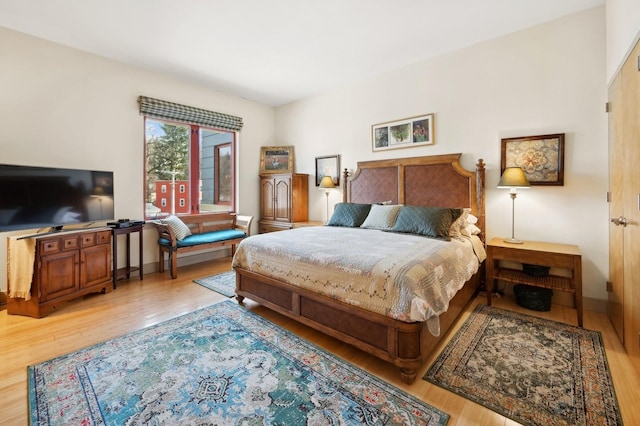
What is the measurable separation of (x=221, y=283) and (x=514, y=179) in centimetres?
364

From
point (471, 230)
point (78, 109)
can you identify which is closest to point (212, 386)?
point (471, 230)

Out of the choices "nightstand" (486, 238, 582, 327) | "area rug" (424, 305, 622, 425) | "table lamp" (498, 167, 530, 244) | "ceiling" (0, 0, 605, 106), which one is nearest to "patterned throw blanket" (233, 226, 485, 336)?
"nightstand" (486, 238, 582, 327)

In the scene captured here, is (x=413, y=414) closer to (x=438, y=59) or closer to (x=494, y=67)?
(x=494, y=67)

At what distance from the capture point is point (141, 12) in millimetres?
2766

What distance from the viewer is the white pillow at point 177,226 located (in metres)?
3.96

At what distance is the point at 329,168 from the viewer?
194 inches

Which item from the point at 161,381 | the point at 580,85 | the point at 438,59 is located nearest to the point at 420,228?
the point at 580,85

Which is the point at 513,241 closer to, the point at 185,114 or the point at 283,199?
the point at 283,199

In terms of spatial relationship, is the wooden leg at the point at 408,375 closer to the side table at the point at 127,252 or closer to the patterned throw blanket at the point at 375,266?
the patterned throw blanket at the point at 375,266

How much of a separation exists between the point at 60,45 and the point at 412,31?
4.10 m

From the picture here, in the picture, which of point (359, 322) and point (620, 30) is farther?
point (620, 30)

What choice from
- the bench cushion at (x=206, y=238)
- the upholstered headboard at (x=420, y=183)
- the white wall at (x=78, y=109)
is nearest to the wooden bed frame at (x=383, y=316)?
the upholstered headboard at (x=420, y=183)

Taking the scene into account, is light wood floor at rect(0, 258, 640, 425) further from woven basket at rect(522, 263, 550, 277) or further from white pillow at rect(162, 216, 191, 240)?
white pillow at rect(162, 216, 191, 240)

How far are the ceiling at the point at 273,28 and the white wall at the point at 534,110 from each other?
0.19 m
